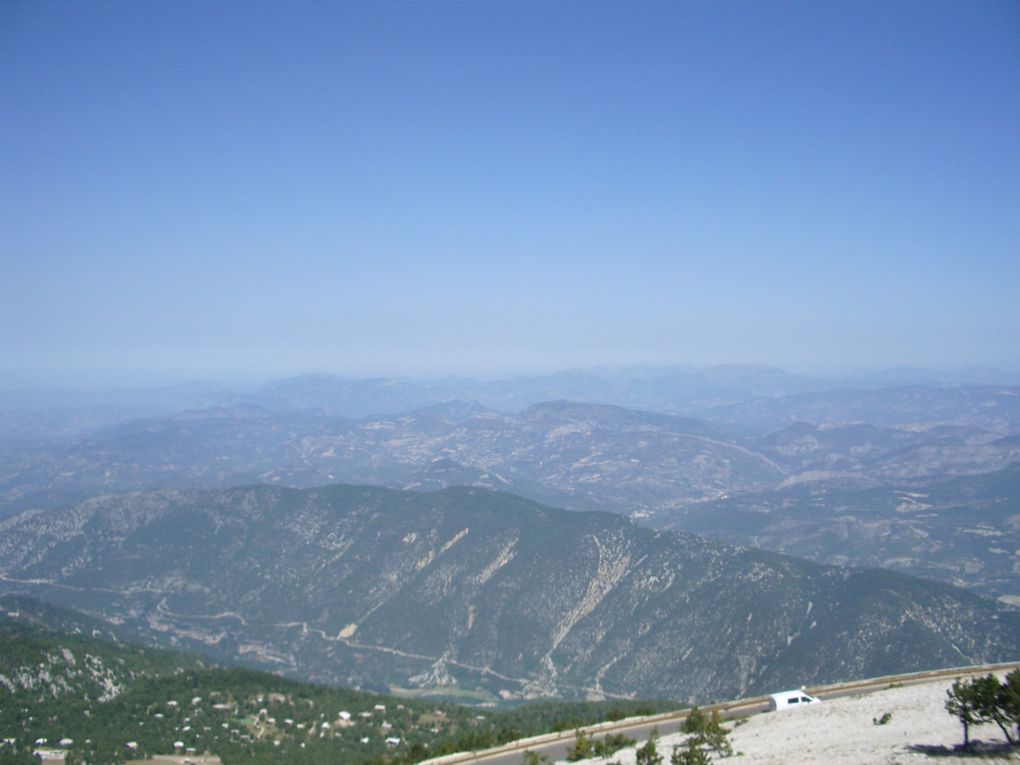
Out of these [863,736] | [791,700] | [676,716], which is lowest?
[676,716]

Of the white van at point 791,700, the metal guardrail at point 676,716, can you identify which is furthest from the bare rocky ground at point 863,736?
the metal guardrail at point 676,716

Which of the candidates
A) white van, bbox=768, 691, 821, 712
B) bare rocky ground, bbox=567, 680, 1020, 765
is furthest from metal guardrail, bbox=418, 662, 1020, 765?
bare rocky ground, bbox=567, 680, 1020, 765

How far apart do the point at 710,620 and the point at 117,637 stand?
150744mm

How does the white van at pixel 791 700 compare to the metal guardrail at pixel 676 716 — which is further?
the white van at pixel 791 700

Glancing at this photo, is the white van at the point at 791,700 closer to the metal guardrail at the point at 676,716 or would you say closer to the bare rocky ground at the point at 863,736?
the bare rocky ground at the point at 863,736

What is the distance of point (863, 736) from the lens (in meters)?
45.1

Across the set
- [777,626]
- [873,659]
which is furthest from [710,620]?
[873,659]

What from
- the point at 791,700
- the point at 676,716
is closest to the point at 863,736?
the point at 791,700

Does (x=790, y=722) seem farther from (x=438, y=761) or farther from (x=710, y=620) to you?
(x=710, y=620)

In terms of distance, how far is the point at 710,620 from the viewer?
18812 centimetres

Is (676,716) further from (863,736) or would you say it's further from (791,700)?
(863,736)

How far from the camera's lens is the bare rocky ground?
1523 inches

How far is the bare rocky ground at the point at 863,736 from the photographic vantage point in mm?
38681

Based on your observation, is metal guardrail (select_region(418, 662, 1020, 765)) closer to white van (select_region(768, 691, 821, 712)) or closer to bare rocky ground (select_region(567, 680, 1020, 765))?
white van (select_region(768, 691, 821, 712))
